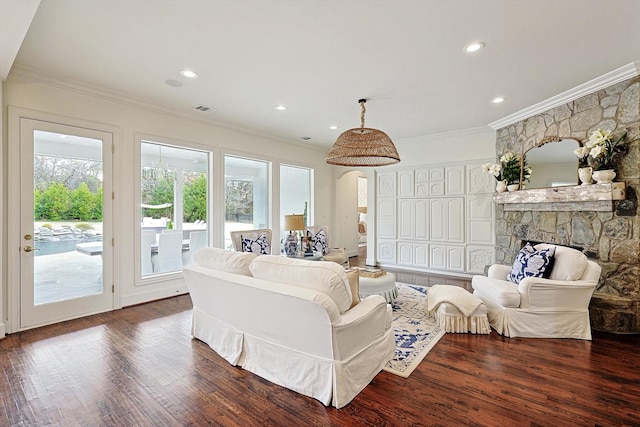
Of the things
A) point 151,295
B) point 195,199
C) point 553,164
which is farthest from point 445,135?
point 151,295

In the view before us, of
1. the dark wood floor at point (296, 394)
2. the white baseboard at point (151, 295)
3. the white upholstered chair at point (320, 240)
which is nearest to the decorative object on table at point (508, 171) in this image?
the dark wood floor at point (296, 394)

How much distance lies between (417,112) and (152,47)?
12.2 ft

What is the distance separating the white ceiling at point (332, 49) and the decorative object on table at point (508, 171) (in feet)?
2.74

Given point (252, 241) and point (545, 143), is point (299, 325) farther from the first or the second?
point (545, 143)

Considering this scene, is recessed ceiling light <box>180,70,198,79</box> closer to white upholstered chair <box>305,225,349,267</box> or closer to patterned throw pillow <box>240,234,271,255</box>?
patterned throw pillow <box>240,234,271,255</box>

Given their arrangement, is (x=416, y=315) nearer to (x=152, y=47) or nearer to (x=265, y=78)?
(x=265, y=78)

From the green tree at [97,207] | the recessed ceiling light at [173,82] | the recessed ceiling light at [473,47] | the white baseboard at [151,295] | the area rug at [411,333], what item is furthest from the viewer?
the white baseboard at [151,295]

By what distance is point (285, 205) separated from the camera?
23.1 ft

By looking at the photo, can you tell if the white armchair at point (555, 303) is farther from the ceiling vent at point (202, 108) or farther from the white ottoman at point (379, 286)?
the ceiling vent at point (202, 108)

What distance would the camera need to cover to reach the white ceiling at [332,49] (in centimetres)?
236

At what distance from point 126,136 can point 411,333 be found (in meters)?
4.50

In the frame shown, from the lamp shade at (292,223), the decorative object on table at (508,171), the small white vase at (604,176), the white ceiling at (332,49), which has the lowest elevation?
the lamp shade at (292,223)

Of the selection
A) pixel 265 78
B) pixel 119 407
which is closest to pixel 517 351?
pixel 119 407

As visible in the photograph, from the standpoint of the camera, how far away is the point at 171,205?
491 centimetres
